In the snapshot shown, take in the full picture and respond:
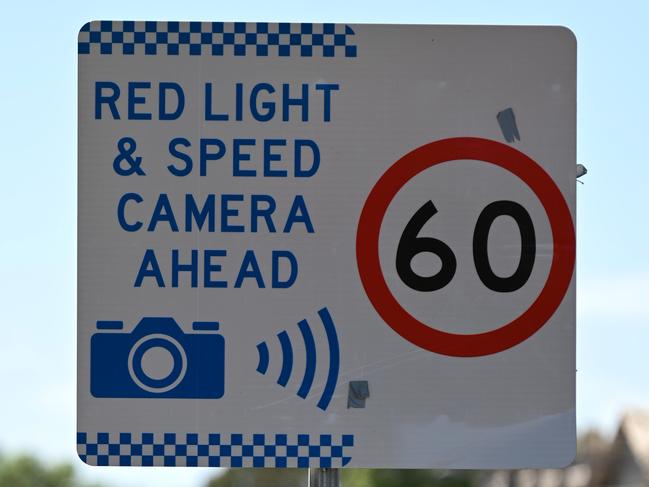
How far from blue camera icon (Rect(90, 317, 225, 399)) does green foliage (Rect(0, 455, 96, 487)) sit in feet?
227

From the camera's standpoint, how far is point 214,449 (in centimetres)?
467

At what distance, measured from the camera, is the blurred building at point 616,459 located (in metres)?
46.3

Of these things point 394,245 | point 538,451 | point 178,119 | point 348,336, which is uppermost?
point 178,119

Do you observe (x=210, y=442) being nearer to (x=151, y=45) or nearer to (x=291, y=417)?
(x=291, y=417)

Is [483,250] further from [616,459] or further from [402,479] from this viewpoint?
[402,479]

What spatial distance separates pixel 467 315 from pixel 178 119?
1.13 m

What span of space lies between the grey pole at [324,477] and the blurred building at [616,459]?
138 ft

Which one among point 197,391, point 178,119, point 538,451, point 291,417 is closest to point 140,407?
point 197,391

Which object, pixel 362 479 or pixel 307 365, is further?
pixel 362 479

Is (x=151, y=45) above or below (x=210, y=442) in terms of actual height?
above

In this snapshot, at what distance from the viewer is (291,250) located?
4754 millimetres

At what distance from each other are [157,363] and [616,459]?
46.9 m

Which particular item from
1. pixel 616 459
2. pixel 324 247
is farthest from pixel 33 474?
pixel 324 247

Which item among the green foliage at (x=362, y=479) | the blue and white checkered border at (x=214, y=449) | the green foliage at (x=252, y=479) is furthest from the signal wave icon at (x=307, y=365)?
the green foliage at (x=252, y=479)
